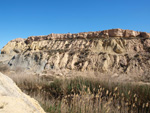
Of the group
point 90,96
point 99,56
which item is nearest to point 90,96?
point 90,96

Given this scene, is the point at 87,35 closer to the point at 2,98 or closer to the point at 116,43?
the point at 116,43

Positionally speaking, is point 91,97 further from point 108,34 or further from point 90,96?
point 108,34

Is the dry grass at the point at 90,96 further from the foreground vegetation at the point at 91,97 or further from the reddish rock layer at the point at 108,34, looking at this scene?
the reddish rock layer at the point at 108,34

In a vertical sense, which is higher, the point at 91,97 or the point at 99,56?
the point at 99,56

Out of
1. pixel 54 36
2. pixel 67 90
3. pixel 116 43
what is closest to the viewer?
pixel 67 90

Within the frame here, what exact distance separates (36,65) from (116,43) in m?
16.6

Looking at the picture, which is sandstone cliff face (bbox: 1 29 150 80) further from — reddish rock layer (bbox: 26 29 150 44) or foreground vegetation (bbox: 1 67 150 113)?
foreground vegetation (bbox: 1 67 150 113)

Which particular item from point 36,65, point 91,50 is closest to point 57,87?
point 36,65

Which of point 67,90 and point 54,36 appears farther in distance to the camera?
point 54,36

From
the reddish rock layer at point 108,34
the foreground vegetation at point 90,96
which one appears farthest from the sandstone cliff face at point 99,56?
the foreground vegetation at point 90,96


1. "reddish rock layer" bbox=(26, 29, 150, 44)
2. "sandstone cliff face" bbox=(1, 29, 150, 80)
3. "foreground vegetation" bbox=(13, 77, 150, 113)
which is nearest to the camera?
"foreground vegetation" bbox=(13, 77, 150, 113)

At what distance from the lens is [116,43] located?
25828 mm

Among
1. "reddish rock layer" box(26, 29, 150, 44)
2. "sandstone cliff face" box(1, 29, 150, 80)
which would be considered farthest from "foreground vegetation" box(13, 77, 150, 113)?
"reddish rock layer" box(26, 29, 150, 44)

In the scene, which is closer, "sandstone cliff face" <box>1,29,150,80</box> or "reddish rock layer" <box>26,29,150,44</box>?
"sandstone cliff face" <box>1,29,150,80</box>
